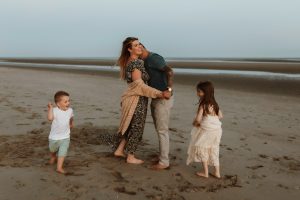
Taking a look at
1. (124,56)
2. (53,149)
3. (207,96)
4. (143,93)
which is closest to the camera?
(207,96)

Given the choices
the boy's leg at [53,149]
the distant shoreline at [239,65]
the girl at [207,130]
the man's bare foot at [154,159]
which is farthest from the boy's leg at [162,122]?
the distant shoreline at [239,65]

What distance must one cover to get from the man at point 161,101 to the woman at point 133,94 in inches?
4.0

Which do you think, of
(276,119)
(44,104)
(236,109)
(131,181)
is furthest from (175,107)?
(131,181)

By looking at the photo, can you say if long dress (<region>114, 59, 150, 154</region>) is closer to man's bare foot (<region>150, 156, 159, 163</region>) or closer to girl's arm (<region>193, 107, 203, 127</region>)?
man's bare foot (<region>150, 156, 159, 163</region>)

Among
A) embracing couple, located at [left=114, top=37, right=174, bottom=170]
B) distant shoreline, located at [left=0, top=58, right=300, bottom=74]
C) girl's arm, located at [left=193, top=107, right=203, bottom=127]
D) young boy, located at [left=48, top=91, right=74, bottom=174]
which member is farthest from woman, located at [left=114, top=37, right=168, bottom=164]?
distant shoreline, located at [left=0, top=58, right=300, bottom=74]

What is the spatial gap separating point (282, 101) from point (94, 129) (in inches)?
309

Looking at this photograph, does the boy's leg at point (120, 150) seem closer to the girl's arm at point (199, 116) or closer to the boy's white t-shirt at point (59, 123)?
the boy's white t-shirt at point (59, 123)

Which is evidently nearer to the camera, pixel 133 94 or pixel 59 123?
pixel 59 123

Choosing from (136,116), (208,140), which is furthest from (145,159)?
(208,140)

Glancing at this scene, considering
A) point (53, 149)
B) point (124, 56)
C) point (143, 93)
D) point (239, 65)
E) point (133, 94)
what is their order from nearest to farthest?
point (53, 149)
point (143, 93)
point (133, 94)
point (124, 56)
point (239, 65)

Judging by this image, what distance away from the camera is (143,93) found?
5414mm

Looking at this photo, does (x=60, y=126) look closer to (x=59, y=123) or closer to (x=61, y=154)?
(x=59, y=123)

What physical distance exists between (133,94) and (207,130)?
1164 mm

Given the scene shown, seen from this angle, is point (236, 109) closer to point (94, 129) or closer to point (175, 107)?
point (175, 107)
